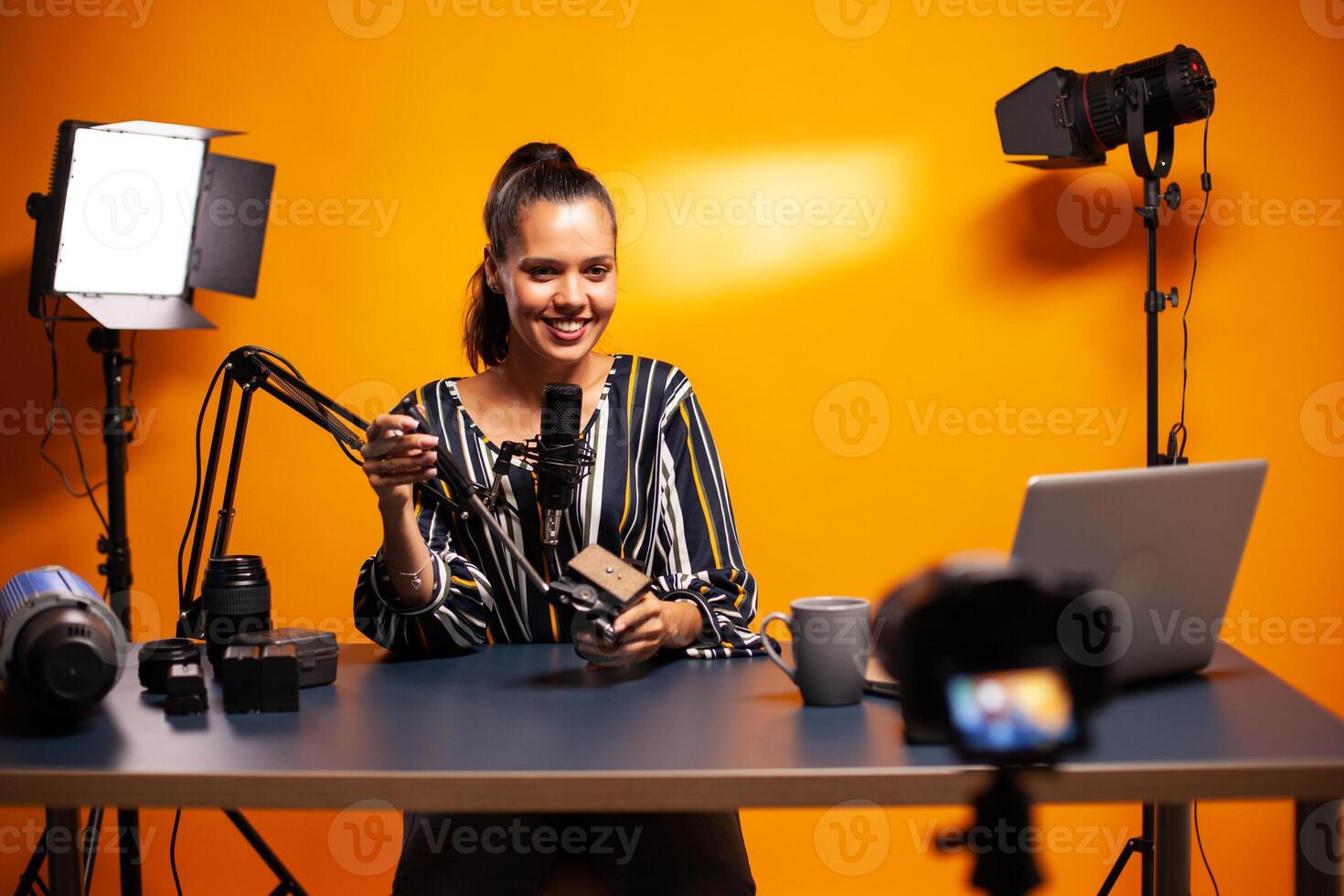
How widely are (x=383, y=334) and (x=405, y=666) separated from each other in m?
1.37

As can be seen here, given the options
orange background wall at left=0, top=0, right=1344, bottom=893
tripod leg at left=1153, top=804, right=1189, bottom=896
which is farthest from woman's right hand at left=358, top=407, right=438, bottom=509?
orange background wall at left=0, top=0, right=1344, bottom=893

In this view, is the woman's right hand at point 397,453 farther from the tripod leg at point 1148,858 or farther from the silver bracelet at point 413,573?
the tripod leg at point 1148,858

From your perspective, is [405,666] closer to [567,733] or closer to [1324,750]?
[567,733]

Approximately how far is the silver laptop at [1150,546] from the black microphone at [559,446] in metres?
0.60

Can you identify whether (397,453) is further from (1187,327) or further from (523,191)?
(1187,327)

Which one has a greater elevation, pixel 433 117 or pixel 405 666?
pixel 433 117

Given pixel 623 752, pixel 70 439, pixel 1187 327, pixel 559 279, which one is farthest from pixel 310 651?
pixel 1187 327

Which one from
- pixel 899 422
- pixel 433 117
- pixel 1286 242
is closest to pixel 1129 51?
pixel 1286 242

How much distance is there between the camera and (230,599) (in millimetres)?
1366

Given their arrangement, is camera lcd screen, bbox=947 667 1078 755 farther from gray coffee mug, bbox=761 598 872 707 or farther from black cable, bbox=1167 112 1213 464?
black cable, bbox=1167 112 1213 464

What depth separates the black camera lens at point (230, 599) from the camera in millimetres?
1367

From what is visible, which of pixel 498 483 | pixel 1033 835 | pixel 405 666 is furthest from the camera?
pixel 498 483

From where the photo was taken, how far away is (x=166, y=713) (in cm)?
123

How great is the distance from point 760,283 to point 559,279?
3.29 feet
